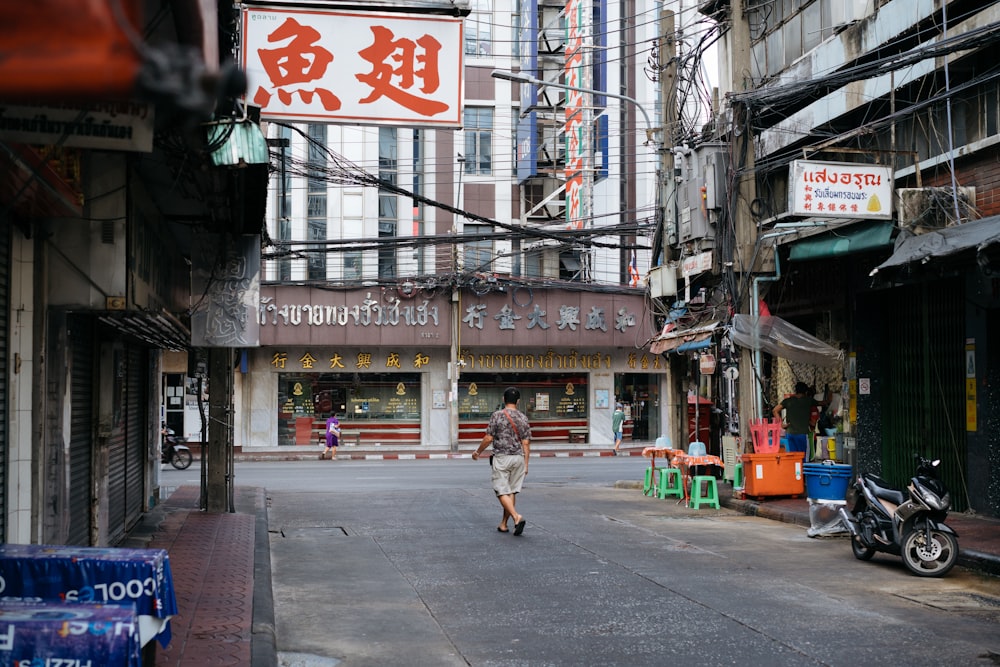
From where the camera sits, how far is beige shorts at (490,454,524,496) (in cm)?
1345

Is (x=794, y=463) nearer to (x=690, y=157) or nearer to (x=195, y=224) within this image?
(x=690, y=157)

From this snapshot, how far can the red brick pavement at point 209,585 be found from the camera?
6.88 m

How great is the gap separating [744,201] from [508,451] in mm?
6075

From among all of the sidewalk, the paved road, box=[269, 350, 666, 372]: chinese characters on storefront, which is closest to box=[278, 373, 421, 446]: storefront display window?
box=[269, 350, 666, 372]: chinese characters on storefront

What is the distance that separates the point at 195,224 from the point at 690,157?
989 centimetres

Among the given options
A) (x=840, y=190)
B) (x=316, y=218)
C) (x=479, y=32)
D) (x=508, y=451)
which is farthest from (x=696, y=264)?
(x=479, y=32)

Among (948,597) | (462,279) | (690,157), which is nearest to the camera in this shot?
(948,597)

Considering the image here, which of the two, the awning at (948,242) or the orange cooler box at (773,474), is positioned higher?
the awning at (948,242)

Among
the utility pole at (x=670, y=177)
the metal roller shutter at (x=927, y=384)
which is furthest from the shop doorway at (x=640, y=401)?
the metal roller shutter at (x=927, y=384)

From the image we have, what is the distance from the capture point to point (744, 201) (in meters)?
16.6

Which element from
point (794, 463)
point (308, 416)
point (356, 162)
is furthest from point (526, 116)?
point (794, 463)

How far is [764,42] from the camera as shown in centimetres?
2061

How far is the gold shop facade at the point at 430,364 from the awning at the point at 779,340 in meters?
18.5

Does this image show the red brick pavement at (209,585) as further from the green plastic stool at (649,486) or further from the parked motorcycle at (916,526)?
the green plastic stool at (649,486)
